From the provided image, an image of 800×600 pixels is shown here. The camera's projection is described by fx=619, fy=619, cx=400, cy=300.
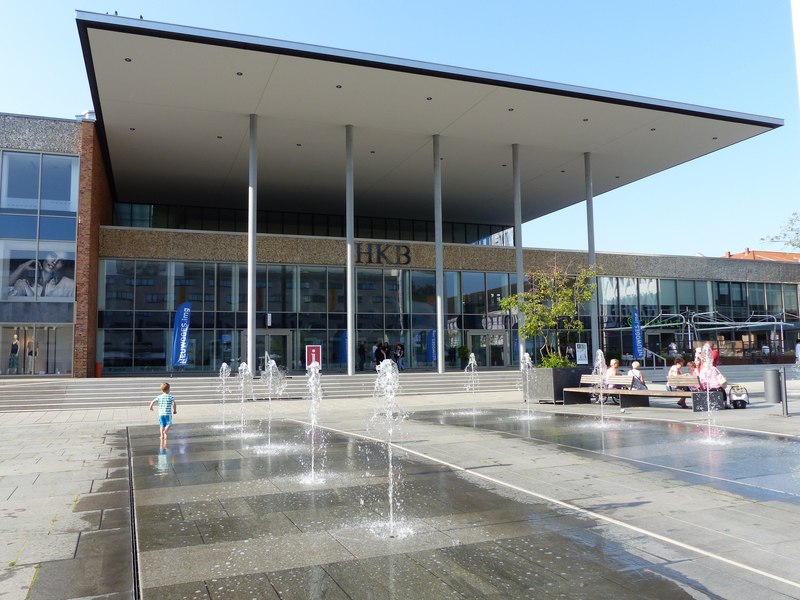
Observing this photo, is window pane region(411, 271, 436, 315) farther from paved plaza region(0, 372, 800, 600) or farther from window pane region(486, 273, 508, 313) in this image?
paved plaza region(0, 372, 800, 600)

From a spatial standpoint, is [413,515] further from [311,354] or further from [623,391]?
[311,354]

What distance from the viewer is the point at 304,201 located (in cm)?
3988

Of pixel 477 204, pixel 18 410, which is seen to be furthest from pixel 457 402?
pixel 477 204

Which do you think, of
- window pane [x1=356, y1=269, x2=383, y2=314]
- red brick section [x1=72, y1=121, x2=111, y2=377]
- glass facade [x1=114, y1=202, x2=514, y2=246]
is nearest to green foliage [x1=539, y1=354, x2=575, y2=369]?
window pane [x1=356, y1=269, x2=383, y2=314]

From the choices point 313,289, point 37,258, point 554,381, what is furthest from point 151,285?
point 554,381

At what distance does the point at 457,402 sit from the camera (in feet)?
70.1

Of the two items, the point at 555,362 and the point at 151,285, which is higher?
the point at 151,285

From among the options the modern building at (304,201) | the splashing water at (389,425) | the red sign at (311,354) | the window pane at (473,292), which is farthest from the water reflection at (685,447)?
the window pane at (473,292)

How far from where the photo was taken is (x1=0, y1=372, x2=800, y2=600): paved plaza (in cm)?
436

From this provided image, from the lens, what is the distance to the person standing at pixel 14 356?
25406 millimetres

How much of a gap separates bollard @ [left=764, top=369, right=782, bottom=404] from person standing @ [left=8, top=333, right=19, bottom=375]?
26713 millimetres

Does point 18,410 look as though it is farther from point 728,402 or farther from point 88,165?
point 728,402

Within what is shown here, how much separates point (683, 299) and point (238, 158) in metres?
28.3

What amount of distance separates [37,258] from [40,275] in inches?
27.8
